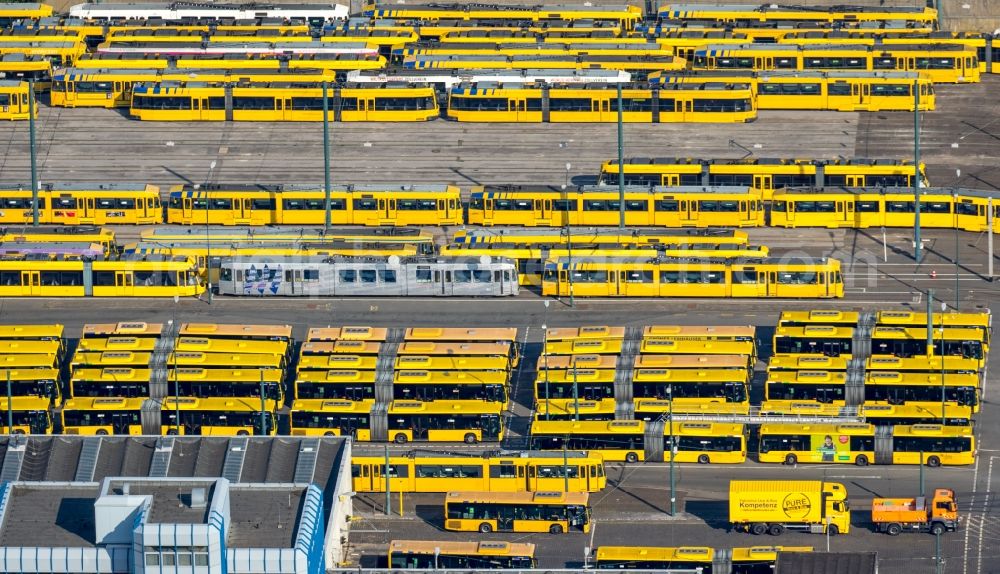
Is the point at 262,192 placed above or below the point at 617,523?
above

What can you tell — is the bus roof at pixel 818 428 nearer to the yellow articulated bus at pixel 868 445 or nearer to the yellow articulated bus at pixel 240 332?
the yellow articulated bus at pixel 868 445

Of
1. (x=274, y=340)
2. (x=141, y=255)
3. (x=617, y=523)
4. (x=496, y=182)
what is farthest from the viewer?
(x=496, y=182)

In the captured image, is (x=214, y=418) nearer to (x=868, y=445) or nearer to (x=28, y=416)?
(x=28, y=416)

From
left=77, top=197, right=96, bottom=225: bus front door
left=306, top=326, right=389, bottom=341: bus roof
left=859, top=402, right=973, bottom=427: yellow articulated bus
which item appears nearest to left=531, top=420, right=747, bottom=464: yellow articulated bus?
left=859, top=402, right=973, bottom=427: yellow articulated bus

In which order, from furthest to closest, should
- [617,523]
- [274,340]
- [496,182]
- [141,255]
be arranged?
1. [496,182]
2. [141,255]
3. [274,340]
4. [617,523]

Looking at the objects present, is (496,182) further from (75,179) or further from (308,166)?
(75,179)

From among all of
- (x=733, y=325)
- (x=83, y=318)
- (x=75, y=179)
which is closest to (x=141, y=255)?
(x=83, y=318)

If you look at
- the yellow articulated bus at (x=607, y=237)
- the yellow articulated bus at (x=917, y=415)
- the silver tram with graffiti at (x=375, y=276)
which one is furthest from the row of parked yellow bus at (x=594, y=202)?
the yellow articulated bus at (x=917, y=415)
